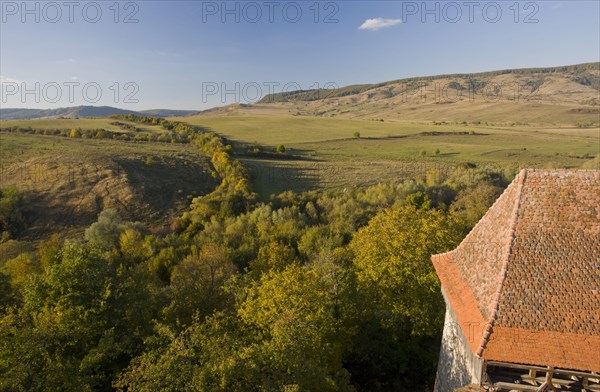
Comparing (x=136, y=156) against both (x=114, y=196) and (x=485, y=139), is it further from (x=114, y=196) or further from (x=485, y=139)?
(x=485, y=139)

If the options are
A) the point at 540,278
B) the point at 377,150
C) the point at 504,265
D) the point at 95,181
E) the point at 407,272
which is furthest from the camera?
the point at 377,150

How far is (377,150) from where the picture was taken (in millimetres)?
90000

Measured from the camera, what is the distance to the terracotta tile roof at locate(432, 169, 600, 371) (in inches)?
413

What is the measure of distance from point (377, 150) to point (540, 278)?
8074 centimetres

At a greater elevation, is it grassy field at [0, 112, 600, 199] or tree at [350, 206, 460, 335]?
grassy field at [0, 112, 600, 199]

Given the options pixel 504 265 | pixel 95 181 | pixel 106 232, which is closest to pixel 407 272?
pixel 504 265

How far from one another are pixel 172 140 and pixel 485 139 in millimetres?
82945

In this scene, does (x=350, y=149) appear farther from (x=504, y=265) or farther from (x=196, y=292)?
(x=504, y=265)

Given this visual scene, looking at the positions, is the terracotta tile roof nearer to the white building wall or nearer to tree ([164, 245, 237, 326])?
the white building wall

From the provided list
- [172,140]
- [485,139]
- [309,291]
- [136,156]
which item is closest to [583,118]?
[485,139]

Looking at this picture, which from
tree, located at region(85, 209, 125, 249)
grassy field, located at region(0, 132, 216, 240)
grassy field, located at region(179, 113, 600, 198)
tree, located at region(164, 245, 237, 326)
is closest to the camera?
tree, located at region(164, 245, 237, 326)

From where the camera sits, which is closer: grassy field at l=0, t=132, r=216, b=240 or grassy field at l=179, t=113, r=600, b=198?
grassy field at l=0, t=132, r=216, b=240

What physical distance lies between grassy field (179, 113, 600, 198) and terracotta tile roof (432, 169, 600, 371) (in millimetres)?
40800

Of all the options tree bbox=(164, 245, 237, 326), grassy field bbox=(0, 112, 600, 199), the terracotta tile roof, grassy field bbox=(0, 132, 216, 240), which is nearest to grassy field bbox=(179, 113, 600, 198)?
grassy field bbox=(0, 112, 600, 199)
